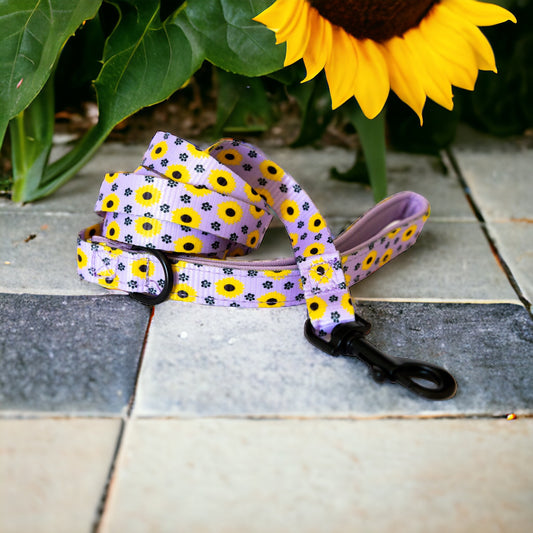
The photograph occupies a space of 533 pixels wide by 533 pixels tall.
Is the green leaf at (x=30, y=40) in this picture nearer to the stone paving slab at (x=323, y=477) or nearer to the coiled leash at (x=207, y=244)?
the coiled leash at (x=207, y=244)

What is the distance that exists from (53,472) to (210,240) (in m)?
0.31

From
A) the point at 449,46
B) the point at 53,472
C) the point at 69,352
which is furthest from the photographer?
the point at 449,46

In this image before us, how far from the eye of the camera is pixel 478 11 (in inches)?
25.4

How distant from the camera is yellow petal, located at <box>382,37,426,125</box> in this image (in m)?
0.66

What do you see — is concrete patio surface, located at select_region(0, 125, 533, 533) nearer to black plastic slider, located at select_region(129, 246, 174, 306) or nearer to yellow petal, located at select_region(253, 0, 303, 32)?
black plastic slider, located at select_region(129, 246, 174, 306)

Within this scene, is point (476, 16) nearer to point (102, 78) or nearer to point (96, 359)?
point (102, 78)

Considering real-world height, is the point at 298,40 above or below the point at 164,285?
above

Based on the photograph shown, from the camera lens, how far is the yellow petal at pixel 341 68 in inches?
24.0

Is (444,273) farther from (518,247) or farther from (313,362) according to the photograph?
(313,362)

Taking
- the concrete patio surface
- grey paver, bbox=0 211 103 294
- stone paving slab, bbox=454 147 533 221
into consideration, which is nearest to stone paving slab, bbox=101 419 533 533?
the concrete patio surface

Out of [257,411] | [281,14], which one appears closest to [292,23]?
[281,14]

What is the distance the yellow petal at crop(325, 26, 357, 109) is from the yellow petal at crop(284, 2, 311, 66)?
0.04 m

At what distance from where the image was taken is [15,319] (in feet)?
1.97

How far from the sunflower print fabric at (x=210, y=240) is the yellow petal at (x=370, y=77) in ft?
0.40
